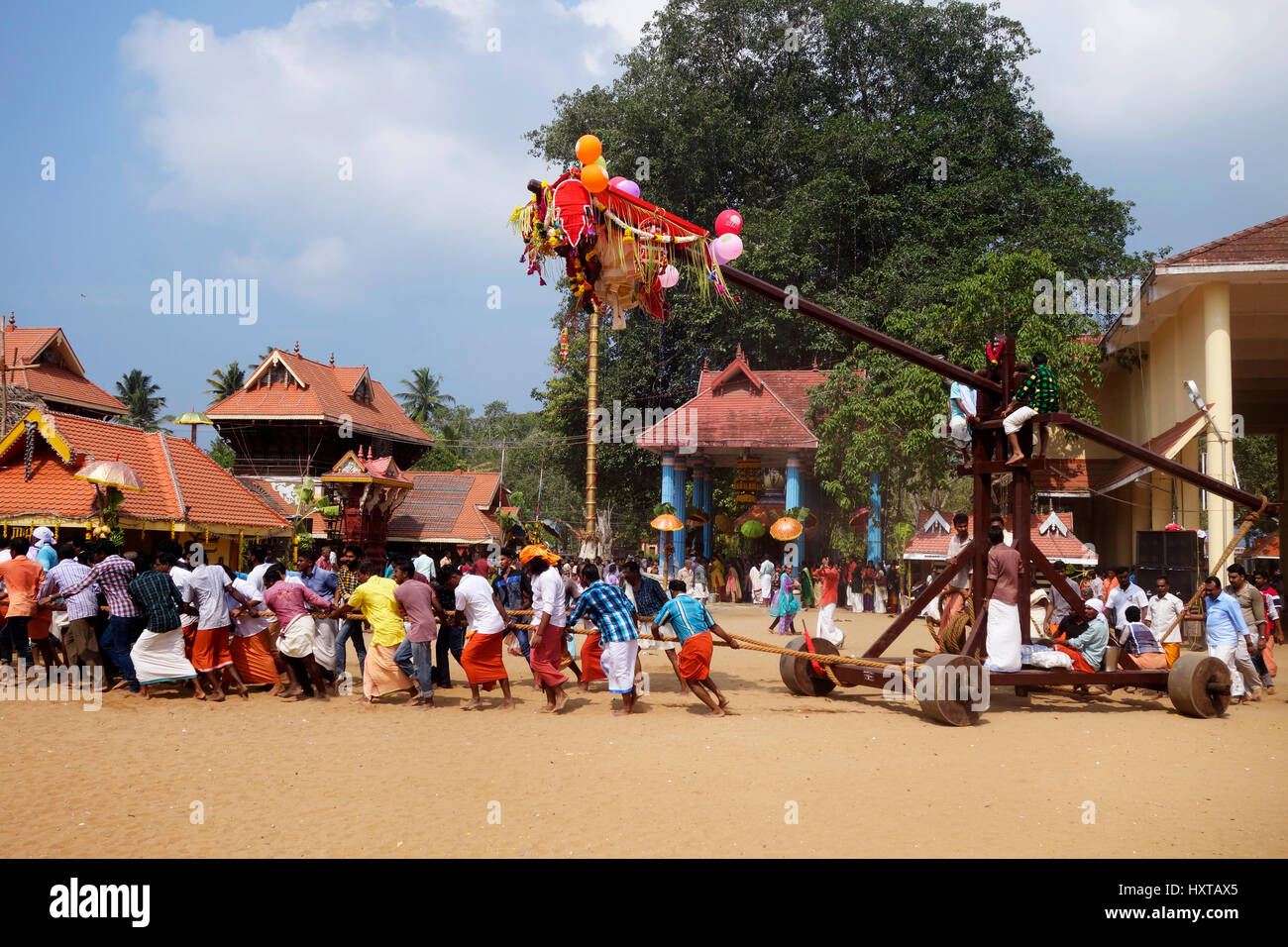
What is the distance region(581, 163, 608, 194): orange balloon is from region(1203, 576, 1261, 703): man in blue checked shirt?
7.94 meters

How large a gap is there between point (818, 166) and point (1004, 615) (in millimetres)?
31873

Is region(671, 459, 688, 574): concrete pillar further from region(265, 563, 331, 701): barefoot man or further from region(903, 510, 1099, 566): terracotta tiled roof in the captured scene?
region(265, 563, 331, 701): barefoot man

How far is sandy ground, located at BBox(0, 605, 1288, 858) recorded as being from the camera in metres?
5.29

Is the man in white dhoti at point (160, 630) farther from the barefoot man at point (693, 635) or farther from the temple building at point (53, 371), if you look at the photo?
the temple building at point (53, 371)

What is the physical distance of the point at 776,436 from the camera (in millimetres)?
28484

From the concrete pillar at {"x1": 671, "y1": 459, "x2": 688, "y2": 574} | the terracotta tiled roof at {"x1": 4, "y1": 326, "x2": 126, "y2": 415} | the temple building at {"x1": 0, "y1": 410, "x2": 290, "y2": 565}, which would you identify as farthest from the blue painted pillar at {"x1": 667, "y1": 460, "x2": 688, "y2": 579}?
the terracotta tiled roof at {"x1": 4, "y1": 326, "x2": 126, "y2": 415}

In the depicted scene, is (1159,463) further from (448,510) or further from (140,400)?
(140,400)

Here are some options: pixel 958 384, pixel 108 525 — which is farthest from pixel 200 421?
pixel 958 384

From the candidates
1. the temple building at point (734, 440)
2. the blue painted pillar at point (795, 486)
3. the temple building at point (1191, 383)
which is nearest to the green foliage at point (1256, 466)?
the temple building at point (1191, 383)

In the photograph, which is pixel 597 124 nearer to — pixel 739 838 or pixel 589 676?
pixel 589 676

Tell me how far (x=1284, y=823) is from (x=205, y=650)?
31.1 ft

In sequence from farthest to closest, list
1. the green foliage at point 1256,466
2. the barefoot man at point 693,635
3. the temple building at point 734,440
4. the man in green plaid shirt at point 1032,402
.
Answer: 1. the green foliage at point 1256,466
2. the temple building at point 734,440
3. the man in green plaid shirt at point 1032,402
4. the barefoot man at point 693,635

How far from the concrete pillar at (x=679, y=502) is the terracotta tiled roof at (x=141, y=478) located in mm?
11305

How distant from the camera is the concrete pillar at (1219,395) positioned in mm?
16266
